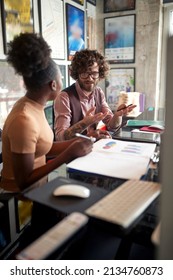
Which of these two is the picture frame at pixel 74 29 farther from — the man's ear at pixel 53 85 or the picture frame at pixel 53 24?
the man's ear at pixel 53 85

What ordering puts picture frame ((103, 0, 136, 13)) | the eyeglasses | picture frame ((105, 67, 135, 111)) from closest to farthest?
the eyeglasses < picture frame ((103, 0, 136, 13)) < picture frame ((105, 67, 135, 111))

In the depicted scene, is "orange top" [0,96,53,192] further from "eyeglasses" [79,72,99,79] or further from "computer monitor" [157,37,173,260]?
"eyeglasses" [79,72,99,79]

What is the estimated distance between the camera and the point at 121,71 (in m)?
3.34

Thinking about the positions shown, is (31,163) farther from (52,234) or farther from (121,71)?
(121,71)

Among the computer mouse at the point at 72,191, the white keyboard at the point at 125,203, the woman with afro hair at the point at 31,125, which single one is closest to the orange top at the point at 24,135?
the woman with afro hair at the point at 31,125

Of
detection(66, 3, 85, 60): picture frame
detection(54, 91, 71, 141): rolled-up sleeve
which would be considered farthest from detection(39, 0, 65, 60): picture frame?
detection(54, 91, 71, 141): rolled-up sleeve

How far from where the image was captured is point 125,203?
1.92ft

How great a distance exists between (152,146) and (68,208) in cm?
67

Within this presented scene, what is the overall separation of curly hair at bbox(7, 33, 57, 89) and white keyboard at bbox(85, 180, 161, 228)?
24.2 inches

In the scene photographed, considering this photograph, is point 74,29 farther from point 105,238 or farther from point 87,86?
point 105,238

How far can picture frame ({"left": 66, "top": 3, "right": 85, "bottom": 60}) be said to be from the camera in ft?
8.85

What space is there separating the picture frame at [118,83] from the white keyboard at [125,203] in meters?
2.80

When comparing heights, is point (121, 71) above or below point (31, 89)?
above
